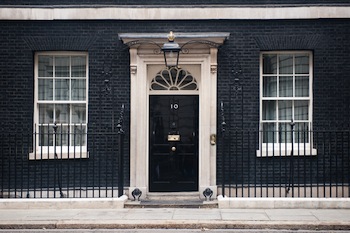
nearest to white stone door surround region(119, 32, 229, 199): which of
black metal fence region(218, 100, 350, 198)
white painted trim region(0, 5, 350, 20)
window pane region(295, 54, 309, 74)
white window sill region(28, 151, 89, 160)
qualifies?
black metal fence region(218, 100, 350, 198)

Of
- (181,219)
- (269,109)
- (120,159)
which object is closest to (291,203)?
(181,219)

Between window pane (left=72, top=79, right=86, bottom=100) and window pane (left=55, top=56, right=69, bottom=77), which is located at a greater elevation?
window pane (left=55, top=56, right=69, bottom=77)

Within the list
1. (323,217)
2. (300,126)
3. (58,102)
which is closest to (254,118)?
(300,126)

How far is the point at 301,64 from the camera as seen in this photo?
13289 mm

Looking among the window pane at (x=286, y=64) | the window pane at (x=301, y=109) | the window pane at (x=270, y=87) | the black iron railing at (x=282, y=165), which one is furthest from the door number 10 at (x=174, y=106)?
the window pane at (x=301, y=109)

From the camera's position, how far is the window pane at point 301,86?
1328cm

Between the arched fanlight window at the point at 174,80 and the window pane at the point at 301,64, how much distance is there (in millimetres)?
2410

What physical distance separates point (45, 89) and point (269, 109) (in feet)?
17.2

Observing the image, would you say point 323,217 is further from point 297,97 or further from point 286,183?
point 297,97

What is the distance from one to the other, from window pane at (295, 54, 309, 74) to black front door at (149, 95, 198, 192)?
8.34 ft

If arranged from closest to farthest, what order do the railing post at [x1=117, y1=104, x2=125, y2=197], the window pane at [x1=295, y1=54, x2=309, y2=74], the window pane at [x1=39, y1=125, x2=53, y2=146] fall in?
the railing post at [x1=117, y1=104, x2=125, y2=197], the window pane at [x1=39, y1=125, x2=53, y2=146], the window pane at [x1=295, y1=54, x2=309, y2=74]

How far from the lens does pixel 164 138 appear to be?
13.2 meters

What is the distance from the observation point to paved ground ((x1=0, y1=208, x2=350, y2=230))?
10.0 m

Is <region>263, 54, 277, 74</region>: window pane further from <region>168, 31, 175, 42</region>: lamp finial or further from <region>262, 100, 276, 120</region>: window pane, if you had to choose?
<region>168, 31, 175, 42</region>: lamp finial
